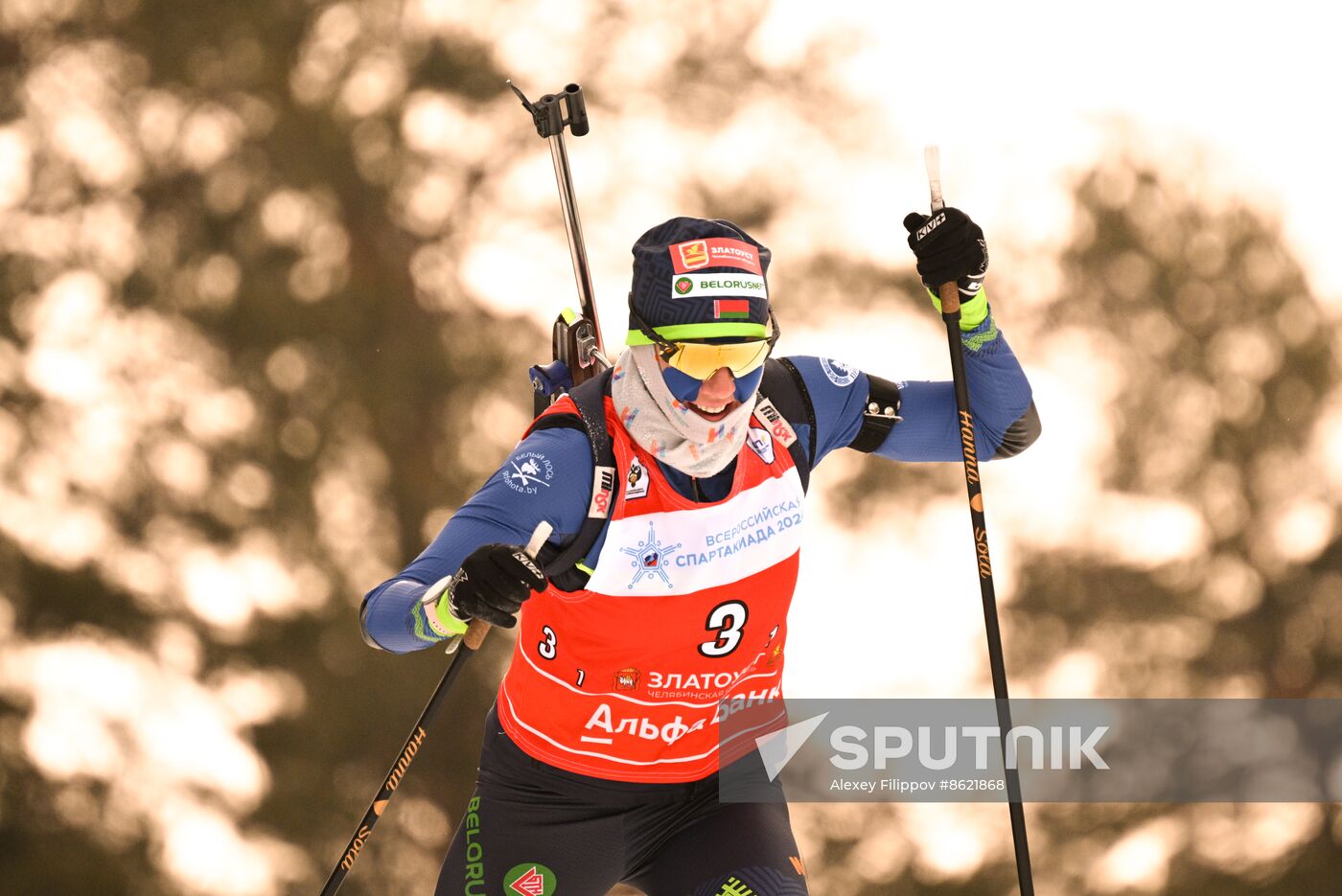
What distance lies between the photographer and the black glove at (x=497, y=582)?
2.27m

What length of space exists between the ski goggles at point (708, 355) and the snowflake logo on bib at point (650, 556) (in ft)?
0.86

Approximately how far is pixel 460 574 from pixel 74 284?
2.74 metres

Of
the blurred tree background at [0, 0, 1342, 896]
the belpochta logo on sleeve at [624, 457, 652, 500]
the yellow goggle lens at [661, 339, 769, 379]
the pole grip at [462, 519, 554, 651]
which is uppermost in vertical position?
the blurred tree background at [0, 0, 1342, 896]

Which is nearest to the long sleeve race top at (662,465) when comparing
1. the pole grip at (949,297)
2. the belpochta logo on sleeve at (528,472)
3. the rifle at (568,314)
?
the belpochta logo on sleeve at (528,472)

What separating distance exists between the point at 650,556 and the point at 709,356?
1.10 feet

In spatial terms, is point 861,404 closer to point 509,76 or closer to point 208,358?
point 509,76

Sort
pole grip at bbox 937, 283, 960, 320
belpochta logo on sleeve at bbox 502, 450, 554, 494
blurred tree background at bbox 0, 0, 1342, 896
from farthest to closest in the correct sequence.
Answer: blurred tree background at bbox 0, 0, 1342, 896 → pole grip at bbox 937, 283, 960, 320 → belpochta logo on sleeve at bbox 502, 450, 554, 494

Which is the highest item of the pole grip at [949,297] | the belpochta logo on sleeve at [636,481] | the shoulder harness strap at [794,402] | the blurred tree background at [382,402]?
the blurred tree background at [382,402]

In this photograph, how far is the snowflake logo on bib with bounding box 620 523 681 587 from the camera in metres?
2.58

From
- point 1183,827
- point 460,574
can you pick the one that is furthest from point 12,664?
point 1183,827

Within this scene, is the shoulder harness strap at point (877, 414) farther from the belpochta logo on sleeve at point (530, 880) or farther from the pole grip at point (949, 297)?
the belpochta logo on sleeve at point (530, 880)

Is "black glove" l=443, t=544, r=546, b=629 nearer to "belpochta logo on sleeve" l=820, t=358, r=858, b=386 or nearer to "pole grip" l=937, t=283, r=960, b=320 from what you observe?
"belpochta logo on sleeve" l=820, t=358, r=858, b=386

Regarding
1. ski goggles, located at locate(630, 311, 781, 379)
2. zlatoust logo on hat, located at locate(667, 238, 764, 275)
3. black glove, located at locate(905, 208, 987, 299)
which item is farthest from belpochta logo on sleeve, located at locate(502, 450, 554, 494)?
black glove, located at locate(905, 208, 987, 299)

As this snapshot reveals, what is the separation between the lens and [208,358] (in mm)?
4578
